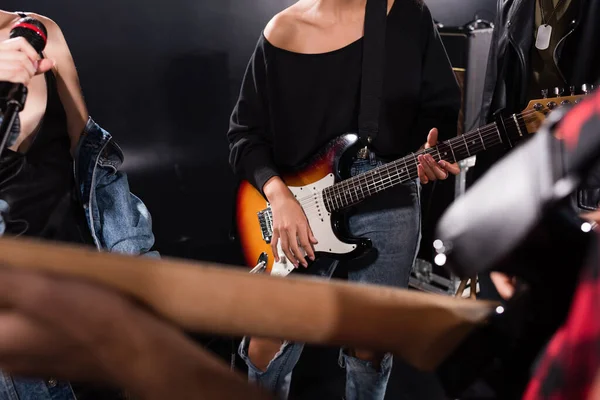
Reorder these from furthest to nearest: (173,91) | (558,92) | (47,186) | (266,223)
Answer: (173,91), (266,223), (558,92), (47,186)

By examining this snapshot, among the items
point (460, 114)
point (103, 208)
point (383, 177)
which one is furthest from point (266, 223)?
point (460, 114)

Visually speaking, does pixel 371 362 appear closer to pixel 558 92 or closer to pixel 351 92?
pixel 351 92

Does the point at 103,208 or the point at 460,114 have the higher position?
the point at 103,208

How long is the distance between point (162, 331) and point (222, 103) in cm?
228

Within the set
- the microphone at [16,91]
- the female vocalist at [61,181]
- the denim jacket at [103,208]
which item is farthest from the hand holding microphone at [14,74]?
the denim jacket at [103,208]

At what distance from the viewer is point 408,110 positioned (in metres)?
1.54

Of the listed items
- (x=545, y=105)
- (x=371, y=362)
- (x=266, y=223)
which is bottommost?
(x=371, y=362)

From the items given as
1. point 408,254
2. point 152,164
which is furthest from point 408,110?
point 152,164

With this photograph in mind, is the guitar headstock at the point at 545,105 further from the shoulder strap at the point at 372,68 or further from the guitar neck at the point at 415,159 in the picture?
the shoulder strap at the point at 372,68

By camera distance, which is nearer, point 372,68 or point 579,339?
point 579,339

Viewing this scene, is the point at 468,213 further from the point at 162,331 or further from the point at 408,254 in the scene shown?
the point at 408,254

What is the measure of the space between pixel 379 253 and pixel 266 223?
1.42 feet

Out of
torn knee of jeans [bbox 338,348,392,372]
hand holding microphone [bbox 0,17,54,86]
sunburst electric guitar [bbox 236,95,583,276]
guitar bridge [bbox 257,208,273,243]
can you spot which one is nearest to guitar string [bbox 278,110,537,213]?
sunburst electric guitar [bbox 236,95,583,276]

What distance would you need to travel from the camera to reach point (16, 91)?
0.82m
